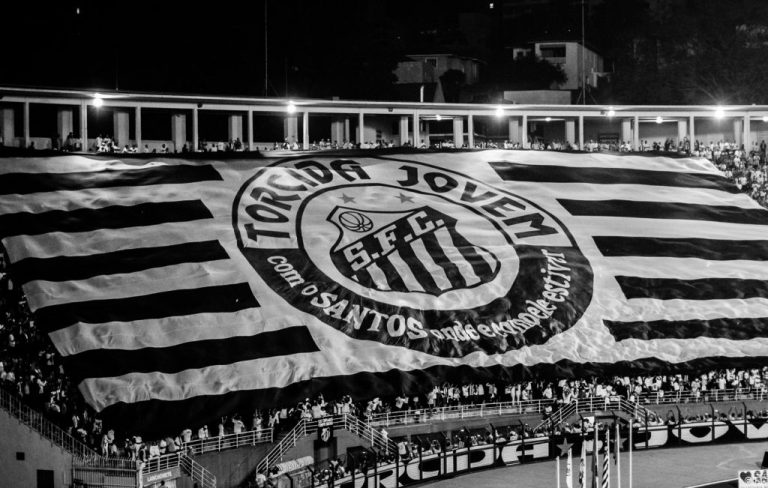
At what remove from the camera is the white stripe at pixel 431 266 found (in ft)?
126

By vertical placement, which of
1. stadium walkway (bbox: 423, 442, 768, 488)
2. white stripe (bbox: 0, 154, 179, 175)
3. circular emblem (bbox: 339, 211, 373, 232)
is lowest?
stadium walkway (bbox: 423, 442, 768, 488)

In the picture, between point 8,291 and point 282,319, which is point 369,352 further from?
point 8,291

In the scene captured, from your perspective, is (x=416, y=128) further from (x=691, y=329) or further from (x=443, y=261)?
(x=691, y=329)

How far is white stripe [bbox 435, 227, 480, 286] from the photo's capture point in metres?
38.9

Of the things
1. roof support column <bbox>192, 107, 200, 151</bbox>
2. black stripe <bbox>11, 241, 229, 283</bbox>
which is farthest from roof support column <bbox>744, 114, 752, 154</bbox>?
black stripe <bbox>11, 241, 229, 283</bbox>

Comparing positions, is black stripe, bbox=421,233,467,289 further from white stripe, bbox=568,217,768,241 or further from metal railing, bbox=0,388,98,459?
metal railing, bbox=0,388,98,459

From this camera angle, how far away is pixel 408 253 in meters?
39.2

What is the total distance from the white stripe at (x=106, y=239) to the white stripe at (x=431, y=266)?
6160mm

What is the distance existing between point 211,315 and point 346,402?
458 centimetres

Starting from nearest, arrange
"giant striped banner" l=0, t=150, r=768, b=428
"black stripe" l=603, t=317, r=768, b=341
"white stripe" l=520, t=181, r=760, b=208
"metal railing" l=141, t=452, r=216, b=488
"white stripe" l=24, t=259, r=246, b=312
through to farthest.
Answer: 1. "metal railing" l=141, t=452, r=216, b=488
2. "giant striped banner" l=0, t=150, r=768, b=428
3. "white stripe" l=24, t=259, r=246, b=312
4. "black stripe" l=603, t=317, r=768, b=341
5. "white stripe" l=520, t=181, r=760, b=208

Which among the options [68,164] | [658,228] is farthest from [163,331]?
[658,228]

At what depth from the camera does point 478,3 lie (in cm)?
11956

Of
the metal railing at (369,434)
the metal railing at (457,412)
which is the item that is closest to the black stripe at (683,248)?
the metal railing at (457,412)

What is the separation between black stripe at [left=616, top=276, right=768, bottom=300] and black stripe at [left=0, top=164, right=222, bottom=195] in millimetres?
14679
